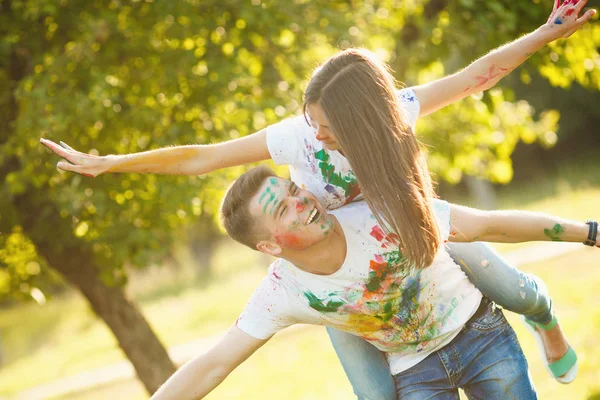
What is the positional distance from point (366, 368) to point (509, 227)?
96 centimetres

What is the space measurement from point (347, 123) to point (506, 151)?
5793mm

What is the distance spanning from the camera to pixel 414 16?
6262 mm

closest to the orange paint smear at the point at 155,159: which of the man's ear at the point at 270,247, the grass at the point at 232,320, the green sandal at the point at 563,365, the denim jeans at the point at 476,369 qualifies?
the man's ear at the point at 270,247

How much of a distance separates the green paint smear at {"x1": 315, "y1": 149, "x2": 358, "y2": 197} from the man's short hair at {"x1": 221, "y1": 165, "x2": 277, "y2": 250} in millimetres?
231

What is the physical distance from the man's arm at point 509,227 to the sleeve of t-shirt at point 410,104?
0.42 m

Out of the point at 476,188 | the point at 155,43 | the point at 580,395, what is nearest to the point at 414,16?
the point at 155,43

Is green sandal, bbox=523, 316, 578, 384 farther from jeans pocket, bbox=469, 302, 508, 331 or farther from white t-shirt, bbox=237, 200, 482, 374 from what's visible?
white t-shirt, bbox=237, 200, 482, 374

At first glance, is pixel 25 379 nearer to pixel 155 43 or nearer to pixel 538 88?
pixel 155 43

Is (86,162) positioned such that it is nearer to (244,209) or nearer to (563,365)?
(244,209)

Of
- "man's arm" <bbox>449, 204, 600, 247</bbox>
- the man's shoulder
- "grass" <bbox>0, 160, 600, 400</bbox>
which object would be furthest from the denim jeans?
"grass" <bbox>0, 160, 600, 400</bbox>

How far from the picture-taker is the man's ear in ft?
10.0

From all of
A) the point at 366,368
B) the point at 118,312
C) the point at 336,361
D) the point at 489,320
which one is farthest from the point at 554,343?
the point at 336,361

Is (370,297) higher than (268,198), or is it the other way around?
(268,198)

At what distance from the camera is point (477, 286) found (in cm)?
344
